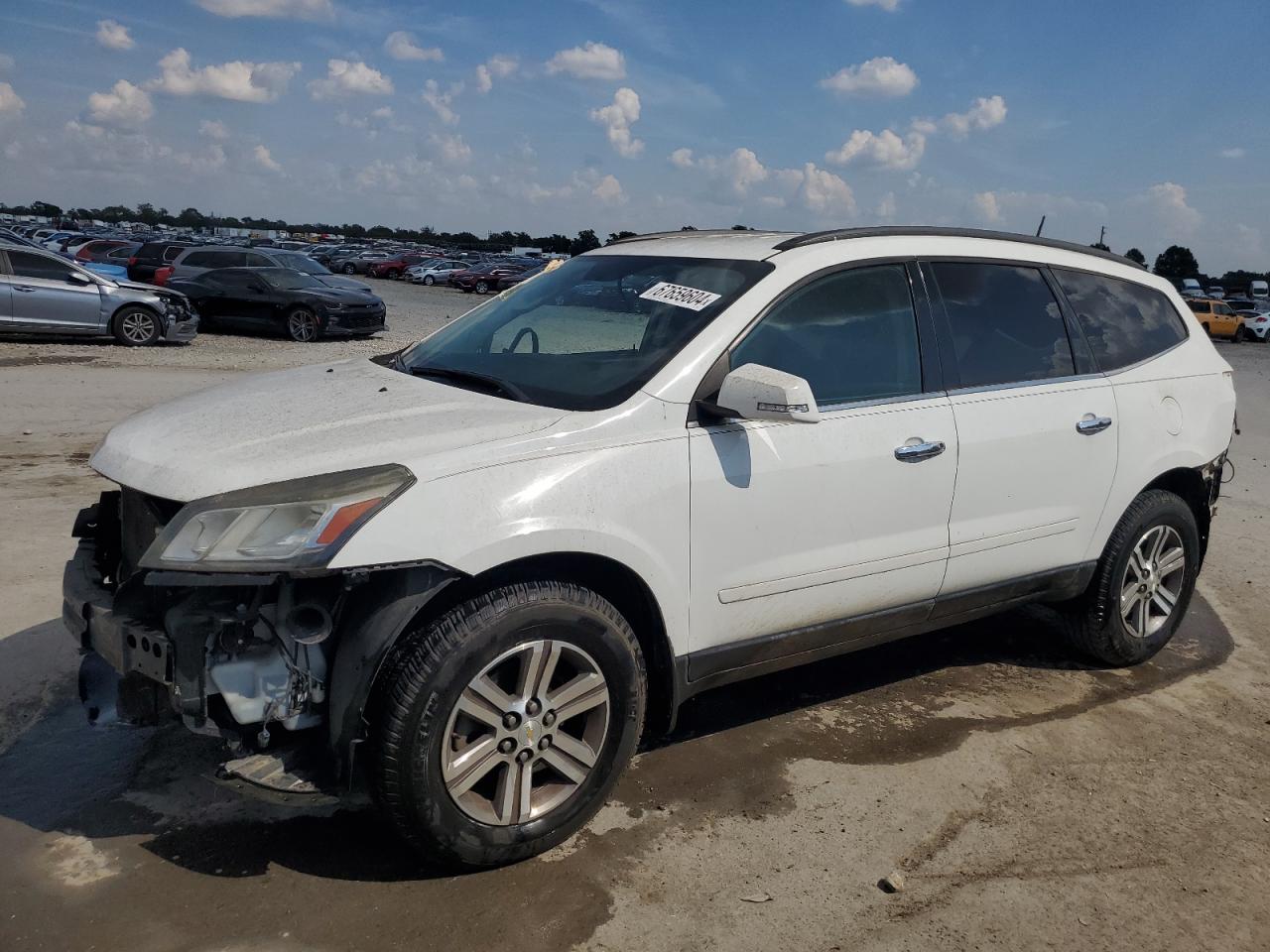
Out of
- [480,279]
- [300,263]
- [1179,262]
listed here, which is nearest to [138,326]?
[300,263]

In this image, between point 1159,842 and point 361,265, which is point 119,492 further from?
point 361,265

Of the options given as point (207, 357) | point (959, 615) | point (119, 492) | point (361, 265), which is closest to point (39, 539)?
point (119, 492)

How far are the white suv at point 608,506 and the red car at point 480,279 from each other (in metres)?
45.4

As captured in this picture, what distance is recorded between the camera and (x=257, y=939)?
2781 mm

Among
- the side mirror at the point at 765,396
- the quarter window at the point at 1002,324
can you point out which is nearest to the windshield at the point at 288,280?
the quarter window at the point at 1002,324

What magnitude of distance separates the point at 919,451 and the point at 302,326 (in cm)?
1835

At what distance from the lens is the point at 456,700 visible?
290 cm

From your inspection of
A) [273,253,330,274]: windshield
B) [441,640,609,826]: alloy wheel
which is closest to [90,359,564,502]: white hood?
[441,640,609,826]: alloy wheel

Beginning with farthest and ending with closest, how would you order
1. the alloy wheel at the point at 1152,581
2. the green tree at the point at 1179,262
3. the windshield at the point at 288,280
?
the green tree at the point at 1179,262
the windshield at the point at 288,280
the alloy wheel at the point at 1152,581

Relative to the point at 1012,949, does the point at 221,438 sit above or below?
above

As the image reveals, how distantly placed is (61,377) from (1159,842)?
42.3 ft

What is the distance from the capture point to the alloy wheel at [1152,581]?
189 inches

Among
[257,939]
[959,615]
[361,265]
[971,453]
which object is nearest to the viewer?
[257,939]

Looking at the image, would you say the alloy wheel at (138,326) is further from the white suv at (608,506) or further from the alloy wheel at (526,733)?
the alloy wheel at (526,733)
